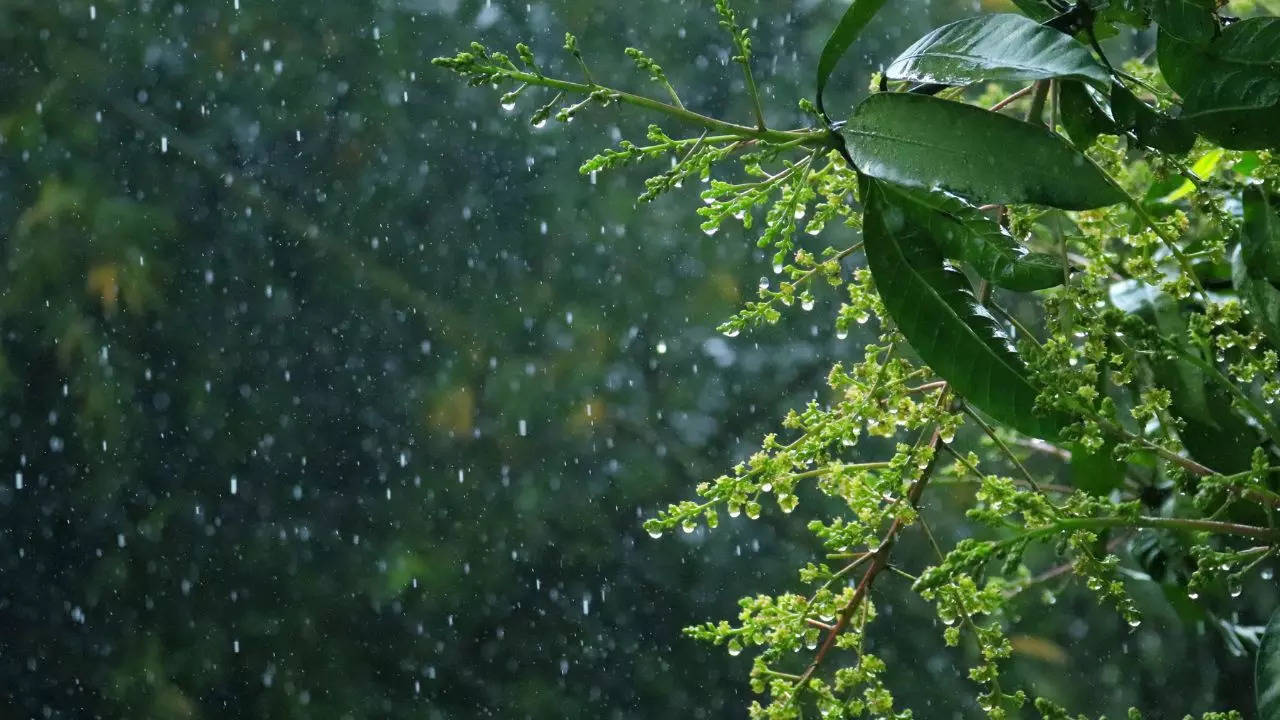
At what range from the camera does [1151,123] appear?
0.33 meters

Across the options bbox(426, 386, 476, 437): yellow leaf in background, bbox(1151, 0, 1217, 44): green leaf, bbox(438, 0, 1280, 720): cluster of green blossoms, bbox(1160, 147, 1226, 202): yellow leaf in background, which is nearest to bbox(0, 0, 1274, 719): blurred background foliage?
bbox(426, 386, 476, 437): yellow leaf in background

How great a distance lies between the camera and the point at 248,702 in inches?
→ 74.2

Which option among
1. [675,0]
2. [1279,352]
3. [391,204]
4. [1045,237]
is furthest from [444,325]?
[1279,352]

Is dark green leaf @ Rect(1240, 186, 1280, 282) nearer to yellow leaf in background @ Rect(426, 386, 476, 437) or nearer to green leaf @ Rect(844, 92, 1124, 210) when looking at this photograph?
→ green leaf @ Rect(844, 92, 1124, 210)

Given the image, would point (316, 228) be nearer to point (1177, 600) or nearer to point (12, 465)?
point (12, 465)

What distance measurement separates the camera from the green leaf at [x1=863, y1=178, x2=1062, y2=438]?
1.10 feet

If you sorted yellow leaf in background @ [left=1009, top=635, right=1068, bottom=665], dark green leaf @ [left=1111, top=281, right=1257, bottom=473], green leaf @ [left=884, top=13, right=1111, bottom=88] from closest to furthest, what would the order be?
1. green leaf @ [left=884, top=13, right=1111, bottom=88]
2. dark green leaf @ [left=1111, top=281, right=1257, bottom=473]
3. yellow leaf in background @ [left=1009, top=635, right=1068, bottom=665]

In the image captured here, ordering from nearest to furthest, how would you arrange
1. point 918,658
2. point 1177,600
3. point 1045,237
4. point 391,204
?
1. point 1177,600
2. point 1045,237
3. point 918,658
4. point 391,204

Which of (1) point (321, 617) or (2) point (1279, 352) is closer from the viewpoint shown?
(2) point (1279, 352)

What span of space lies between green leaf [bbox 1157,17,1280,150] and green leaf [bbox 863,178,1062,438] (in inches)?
2.9

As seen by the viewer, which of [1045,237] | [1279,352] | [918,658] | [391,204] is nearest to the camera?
[1279,352]

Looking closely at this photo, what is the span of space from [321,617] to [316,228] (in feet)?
2.00

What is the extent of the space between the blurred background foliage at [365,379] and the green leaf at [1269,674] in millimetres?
1487

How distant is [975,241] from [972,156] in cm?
4
